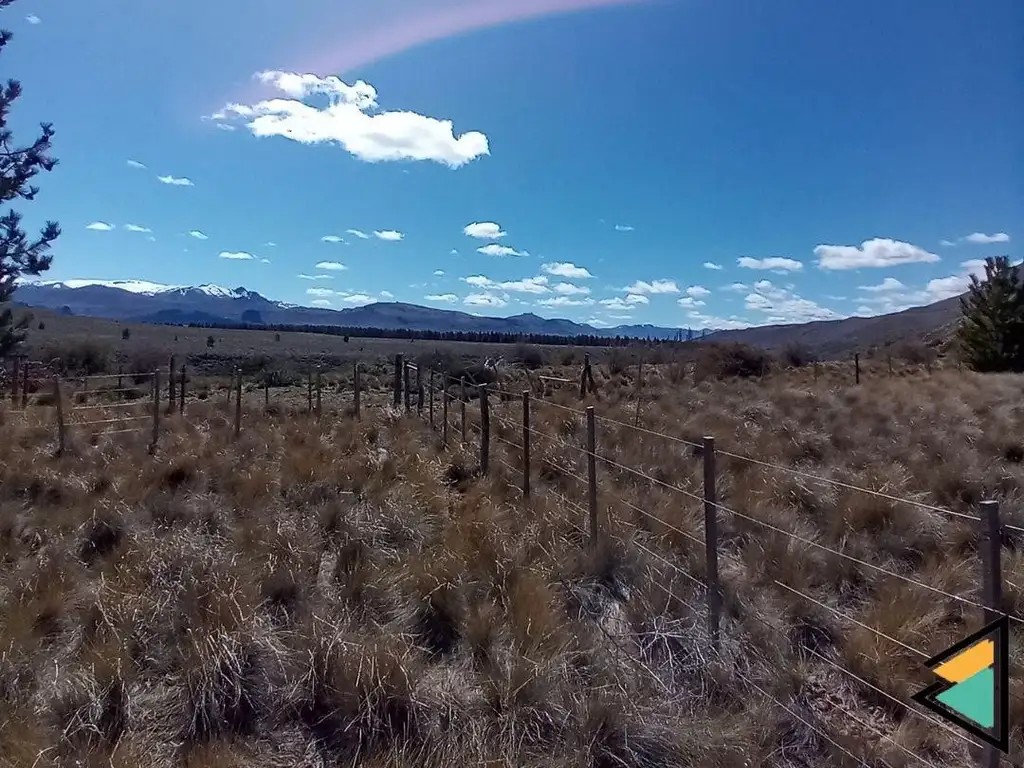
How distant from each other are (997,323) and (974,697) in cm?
3720

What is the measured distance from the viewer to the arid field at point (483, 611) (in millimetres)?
4258

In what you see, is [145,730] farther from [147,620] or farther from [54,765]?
[147,620]

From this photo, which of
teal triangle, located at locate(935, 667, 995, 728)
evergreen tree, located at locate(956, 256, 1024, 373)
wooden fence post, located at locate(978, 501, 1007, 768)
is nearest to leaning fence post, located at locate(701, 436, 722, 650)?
wooden fence post, located at locate(978, 501, 1007, 768)

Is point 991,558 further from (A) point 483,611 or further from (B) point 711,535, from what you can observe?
(A) point 483,611

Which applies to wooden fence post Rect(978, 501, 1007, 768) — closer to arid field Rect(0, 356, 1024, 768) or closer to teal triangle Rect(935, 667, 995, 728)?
arid field Rect(0, 356, 1024, 768)

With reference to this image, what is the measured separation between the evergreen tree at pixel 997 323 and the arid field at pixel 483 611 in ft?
86.7

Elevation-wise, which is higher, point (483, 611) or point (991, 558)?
point (991, 558)

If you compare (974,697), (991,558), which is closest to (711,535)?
(991,558)

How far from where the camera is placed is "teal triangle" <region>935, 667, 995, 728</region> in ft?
7.50

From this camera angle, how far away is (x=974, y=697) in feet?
7.61

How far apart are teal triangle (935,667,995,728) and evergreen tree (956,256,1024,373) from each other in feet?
118

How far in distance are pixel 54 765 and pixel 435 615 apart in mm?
2594

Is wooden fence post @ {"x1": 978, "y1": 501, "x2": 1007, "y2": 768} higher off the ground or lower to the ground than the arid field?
higher

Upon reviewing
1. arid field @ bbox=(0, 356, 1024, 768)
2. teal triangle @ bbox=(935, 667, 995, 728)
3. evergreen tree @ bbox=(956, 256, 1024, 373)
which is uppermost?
evergreen tree @ bbox=(956, 256, 1024, 373)
